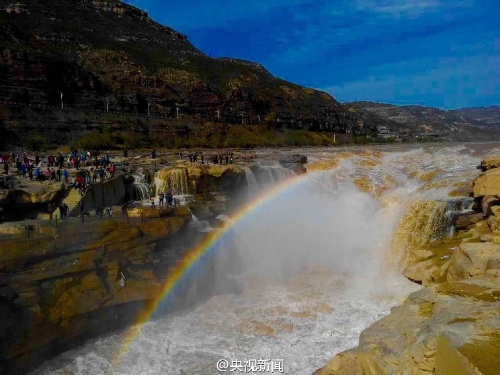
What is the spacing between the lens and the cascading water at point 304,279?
13.6m

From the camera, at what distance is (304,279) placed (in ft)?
66.6

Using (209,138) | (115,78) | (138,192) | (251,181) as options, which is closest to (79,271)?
(138,192)

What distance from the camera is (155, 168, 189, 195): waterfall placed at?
23859 millimetres

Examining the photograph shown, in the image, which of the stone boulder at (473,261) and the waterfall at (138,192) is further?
the waterfall at (138,192)

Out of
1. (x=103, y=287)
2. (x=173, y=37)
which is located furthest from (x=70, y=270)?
(x=173, y=37)

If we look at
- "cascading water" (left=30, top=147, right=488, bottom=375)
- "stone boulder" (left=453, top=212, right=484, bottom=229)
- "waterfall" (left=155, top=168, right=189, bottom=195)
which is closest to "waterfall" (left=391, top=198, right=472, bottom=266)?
"cascading water" (left=30, top=147, right=488, bottom=375)

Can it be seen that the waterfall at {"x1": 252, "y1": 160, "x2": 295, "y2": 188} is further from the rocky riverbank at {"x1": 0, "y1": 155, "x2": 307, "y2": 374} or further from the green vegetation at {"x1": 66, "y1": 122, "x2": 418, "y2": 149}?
the green vegetation at {"x1": 66, "y1": 122, "x2": 418, "y2": 149}

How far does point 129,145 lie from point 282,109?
185 feet

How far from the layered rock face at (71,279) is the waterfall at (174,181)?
639 cm

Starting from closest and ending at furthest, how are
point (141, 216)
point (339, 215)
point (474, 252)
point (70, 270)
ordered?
point (474, 252) < point (70, 270) < point (141, 216) < point (339, 215)

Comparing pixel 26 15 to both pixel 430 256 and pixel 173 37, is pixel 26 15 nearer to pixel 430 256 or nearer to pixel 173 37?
pixel 173 37

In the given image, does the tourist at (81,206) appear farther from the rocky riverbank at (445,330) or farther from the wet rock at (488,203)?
the wet rock at (488,203)

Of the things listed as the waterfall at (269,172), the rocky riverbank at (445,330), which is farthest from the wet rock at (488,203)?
the waterfall at (269,172)

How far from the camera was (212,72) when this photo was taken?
96375 mm
